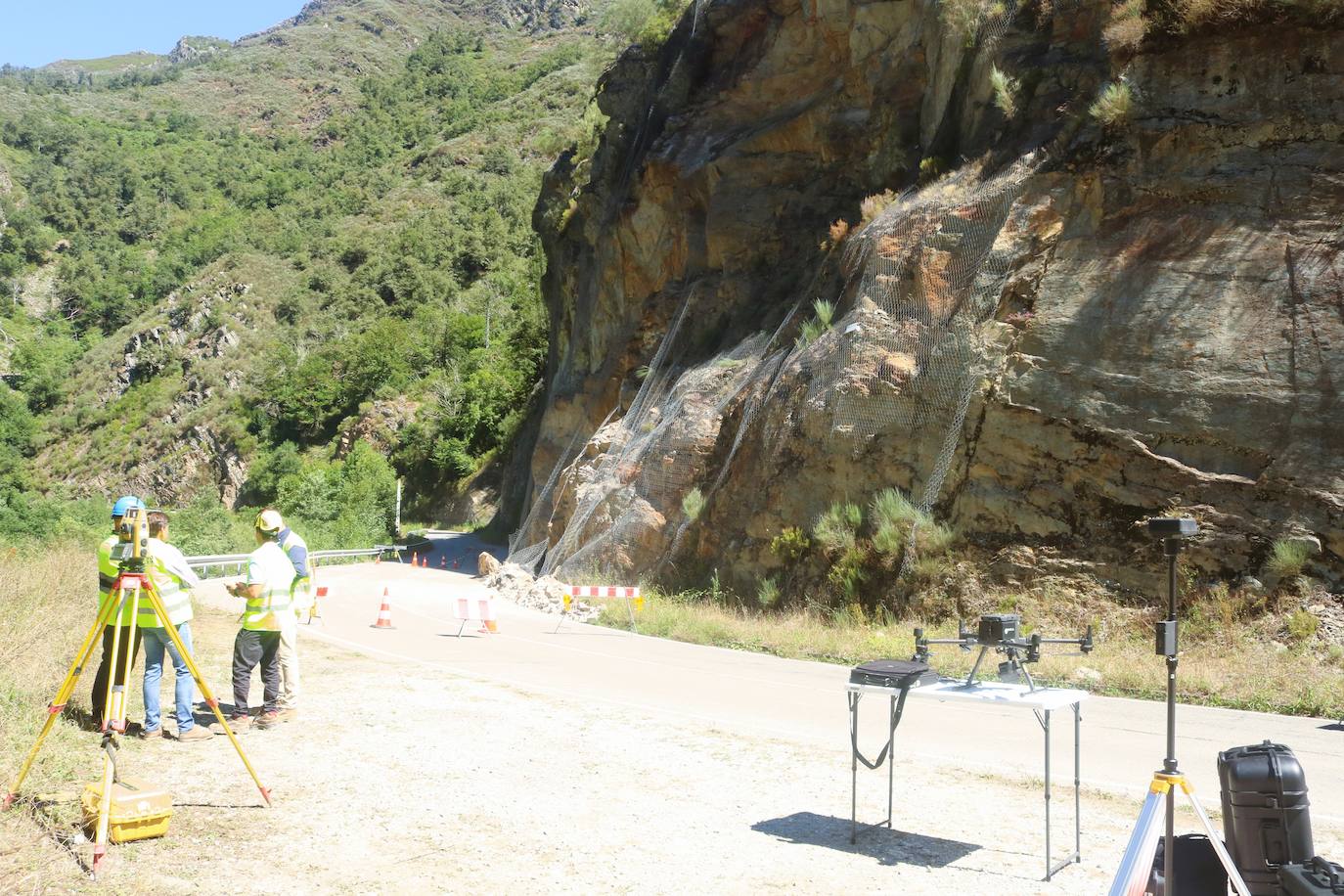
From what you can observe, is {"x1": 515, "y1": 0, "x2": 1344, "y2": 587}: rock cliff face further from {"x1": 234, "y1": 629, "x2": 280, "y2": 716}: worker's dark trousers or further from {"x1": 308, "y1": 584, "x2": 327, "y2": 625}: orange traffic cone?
{"x1": 234, "y1": 629, "x2": 280, "y2": 716}: worker's dark trousers

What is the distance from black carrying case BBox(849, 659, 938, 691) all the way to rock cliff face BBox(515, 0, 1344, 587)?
9806 millimetres

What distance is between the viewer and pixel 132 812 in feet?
19.0

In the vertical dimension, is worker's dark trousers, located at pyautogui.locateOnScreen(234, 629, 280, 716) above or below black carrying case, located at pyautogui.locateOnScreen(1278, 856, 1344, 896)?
below

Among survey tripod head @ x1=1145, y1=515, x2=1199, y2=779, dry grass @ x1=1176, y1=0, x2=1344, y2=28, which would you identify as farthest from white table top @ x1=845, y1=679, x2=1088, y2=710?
dry grass @ x1=1176, y1=0, x2=1344, y2=28

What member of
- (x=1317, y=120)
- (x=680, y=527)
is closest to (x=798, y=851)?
(x=1317, y=120)

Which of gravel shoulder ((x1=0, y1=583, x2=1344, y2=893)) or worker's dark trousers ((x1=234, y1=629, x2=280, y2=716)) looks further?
worker's dark trousers ((x1=234, y1=629, x2=280, y2=716))

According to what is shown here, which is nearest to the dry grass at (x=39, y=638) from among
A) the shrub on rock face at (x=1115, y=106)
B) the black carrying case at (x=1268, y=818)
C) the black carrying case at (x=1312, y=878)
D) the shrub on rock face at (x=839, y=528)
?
the black carrying case at (x=1268, y=818)

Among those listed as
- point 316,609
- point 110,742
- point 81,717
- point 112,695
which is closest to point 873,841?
point 110,742

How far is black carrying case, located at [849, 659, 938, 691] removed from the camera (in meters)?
6.21

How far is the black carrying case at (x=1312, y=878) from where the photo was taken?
152 inches

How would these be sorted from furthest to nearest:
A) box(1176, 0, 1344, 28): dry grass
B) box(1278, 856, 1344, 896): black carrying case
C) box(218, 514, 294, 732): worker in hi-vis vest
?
box(1176, 0, 1344, 28): dry grass → box(218, 514, 294, 732): worker in hi-vis vest → box(1278, 856, 1344, 896): black carrying case

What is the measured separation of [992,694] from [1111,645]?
355 inches

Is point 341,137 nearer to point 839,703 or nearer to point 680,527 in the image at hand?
point 680,527

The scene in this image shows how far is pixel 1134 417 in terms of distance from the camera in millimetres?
15602
